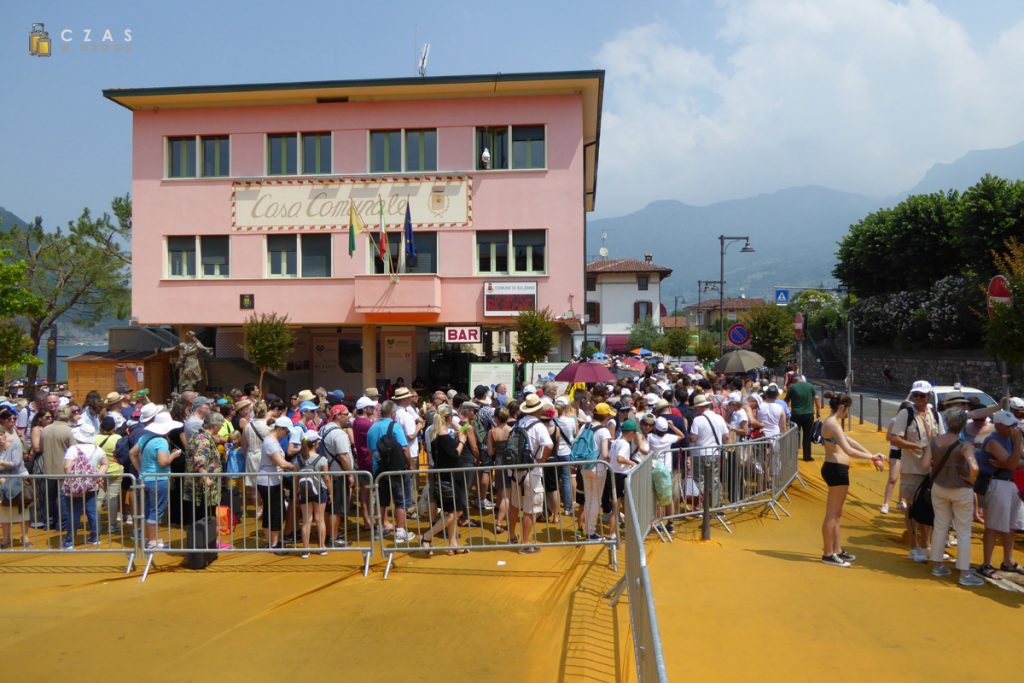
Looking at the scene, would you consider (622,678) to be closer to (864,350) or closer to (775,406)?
(775,406)

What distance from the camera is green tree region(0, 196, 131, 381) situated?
39.3 m

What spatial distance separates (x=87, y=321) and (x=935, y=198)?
5129cm

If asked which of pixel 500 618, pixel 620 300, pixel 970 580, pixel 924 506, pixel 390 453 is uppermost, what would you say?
pixel 620 300

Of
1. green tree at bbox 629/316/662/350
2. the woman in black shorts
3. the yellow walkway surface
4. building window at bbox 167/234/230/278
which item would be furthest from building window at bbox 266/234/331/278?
green tree at bbox 629/316/662/350

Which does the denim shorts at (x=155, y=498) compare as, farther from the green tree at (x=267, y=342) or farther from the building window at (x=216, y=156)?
the building window at (x=216, y=156)

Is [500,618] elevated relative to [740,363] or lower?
lower

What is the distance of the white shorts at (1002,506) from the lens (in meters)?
7.05

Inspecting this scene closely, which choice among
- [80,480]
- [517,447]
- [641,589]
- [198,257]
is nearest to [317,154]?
[198,257]

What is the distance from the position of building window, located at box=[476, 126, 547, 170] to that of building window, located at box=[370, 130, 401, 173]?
2.66 metres

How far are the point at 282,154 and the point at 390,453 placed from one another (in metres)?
18.2

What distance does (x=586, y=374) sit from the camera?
15812 mm

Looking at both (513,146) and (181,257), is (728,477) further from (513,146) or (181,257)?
(181,257)

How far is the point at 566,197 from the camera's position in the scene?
75.6ft

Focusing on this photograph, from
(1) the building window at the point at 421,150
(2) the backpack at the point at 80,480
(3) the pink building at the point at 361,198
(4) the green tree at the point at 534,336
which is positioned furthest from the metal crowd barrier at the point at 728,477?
(1) the building window at the point at 421,150
